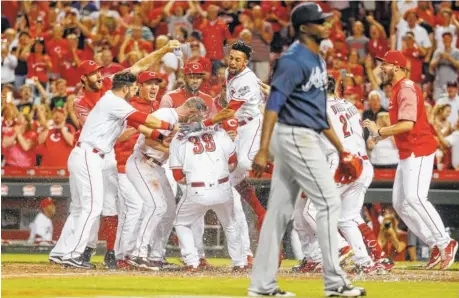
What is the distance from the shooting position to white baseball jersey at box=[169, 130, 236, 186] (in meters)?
11.0

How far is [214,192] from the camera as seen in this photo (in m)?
10.9

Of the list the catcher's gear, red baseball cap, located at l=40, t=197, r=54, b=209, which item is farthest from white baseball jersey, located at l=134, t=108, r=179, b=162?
red baseball cap, located at l=40, t=197, r=54, b=209

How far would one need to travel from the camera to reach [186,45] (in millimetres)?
18141

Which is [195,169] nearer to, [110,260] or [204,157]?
[204,157]

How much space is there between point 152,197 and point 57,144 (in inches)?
171

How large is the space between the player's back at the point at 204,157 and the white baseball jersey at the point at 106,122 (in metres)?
0.66

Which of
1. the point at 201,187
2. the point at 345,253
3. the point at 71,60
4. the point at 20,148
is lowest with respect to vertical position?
the point at 345,253

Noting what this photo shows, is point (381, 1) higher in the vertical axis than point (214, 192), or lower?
higher

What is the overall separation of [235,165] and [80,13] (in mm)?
10075

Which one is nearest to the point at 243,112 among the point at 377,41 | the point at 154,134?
the point at 154,134

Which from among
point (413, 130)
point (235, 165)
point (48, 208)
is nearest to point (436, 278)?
point (413, 130)

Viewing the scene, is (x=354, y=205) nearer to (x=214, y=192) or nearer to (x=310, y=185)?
(x=214, y=192)

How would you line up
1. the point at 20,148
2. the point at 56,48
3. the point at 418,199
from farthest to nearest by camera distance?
the point at 56,48
the point at 20,148
the point at 418,199

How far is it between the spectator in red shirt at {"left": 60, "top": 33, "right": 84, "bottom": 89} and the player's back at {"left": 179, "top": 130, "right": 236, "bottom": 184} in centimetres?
812
